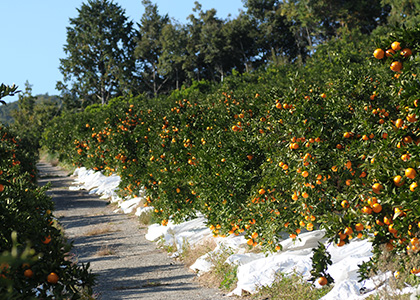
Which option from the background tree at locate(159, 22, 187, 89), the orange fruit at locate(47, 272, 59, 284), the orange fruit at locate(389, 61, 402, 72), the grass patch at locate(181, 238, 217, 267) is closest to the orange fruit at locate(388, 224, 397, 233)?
the orange fruit at locate(389, 61, 402, 72)

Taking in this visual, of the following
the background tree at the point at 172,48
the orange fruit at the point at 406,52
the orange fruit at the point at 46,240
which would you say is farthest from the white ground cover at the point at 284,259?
the background tree at the point at 172,48

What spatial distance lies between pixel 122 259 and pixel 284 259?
3.18m

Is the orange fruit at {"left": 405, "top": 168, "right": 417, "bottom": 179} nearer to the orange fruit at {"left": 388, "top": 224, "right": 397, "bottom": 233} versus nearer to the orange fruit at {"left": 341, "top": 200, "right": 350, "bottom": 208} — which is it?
the orange fruit at {"left": 388, "top": 224, "right": 397, "bottom": 233}

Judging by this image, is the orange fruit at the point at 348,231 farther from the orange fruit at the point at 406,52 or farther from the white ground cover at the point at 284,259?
the orange fruit at the point at 406,52

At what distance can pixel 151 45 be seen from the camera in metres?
47.2

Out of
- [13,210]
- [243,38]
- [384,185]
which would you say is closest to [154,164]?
[13,210]

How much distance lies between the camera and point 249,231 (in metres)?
5.97

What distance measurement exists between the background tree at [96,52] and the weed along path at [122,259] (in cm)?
3789

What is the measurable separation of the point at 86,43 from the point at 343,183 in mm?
47627

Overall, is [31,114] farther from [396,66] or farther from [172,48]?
[396,66]

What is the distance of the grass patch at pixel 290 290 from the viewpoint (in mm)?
4572

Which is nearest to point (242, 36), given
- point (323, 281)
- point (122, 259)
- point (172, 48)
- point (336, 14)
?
point (172, 48)

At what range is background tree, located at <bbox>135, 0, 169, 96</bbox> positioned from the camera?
154ft

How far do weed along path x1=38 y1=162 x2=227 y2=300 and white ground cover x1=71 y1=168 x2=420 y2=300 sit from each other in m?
0.36
